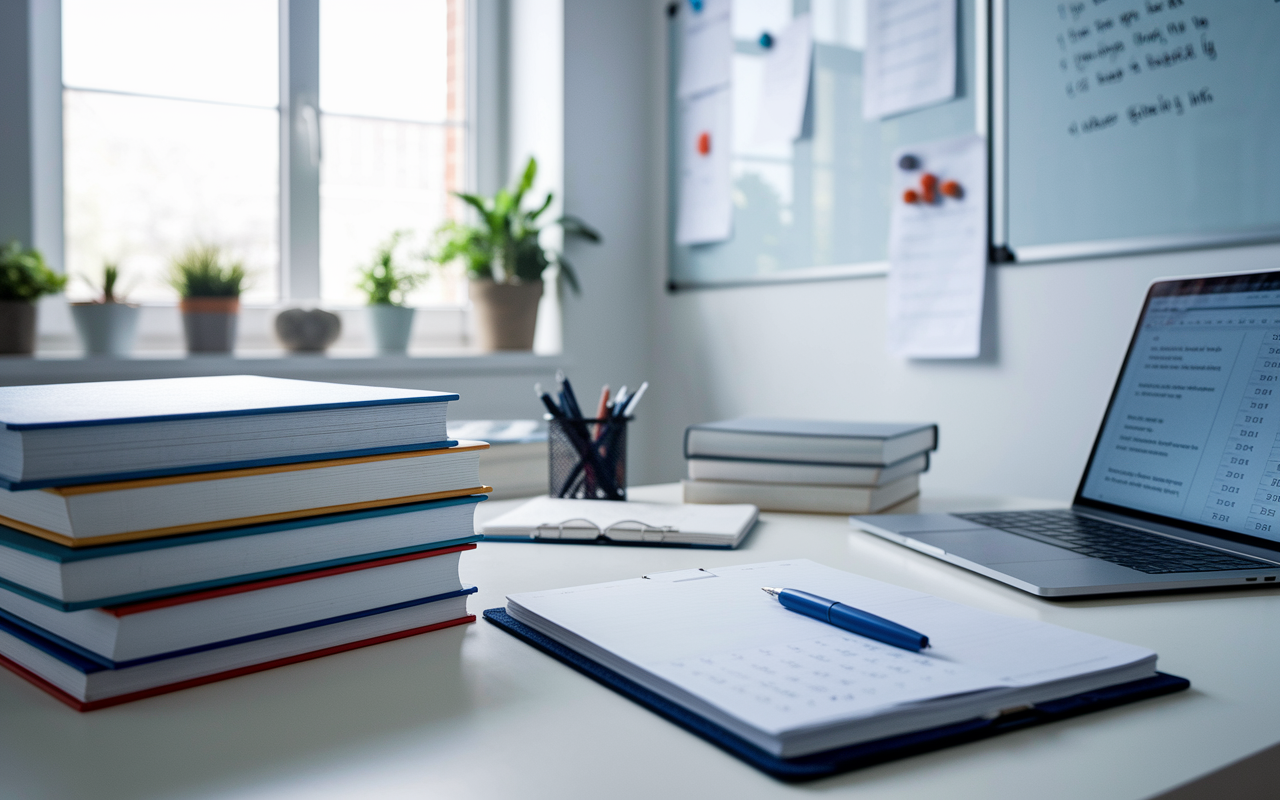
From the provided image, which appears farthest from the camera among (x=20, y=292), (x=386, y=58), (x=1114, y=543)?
(x=386, y=58)

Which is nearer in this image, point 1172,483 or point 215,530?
point 215,530

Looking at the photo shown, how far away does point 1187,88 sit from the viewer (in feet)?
3.92

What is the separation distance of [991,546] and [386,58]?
206 cm

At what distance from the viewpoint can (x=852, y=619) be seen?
0.53 m

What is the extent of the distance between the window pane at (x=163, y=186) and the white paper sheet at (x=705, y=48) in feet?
3.25

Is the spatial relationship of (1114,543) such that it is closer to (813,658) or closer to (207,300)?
(813,658)

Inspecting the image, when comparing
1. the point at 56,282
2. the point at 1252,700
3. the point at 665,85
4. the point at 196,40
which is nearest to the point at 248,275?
the point at 56,282

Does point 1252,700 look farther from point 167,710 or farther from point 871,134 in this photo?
point 871,134

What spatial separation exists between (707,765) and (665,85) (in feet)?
7.04

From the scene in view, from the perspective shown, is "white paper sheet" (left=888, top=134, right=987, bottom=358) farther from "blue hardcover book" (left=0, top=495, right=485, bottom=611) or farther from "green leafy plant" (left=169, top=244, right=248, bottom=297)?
"green leafy plant" (left=169, top=244, right=248, bottom=297)

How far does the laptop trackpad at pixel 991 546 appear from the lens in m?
0.77

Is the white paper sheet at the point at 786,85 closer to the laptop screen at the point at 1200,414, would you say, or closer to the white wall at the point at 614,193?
the white wall at the point at 614,193

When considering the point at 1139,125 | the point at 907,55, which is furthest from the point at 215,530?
the point at 907,55

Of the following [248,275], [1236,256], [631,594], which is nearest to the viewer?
[631,594]
